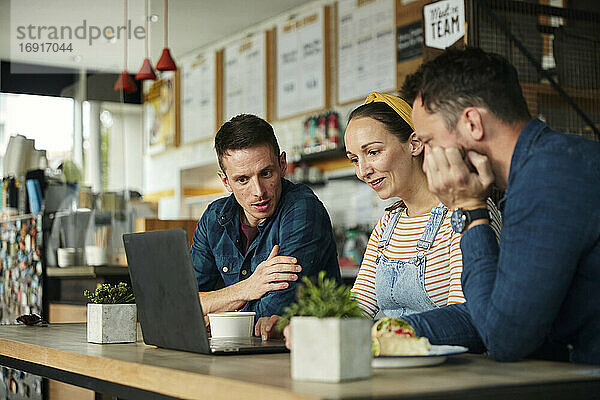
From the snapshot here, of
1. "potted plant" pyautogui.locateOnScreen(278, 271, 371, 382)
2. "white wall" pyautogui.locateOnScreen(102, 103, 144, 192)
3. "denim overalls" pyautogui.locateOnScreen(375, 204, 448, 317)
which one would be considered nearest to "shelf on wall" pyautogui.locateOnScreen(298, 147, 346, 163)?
"white wall" pyautogui.locateOnScreen(102, 103, 144, 192)

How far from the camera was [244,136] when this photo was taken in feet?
8.15

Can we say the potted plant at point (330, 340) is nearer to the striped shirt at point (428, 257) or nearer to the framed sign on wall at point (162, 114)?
the striped shirt at point (428, 257)

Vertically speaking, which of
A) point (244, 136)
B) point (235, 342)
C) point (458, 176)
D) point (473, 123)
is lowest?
point (235, 342)

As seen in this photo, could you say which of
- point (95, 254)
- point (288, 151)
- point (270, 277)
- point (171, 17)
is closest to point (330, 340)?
point (270, 277)

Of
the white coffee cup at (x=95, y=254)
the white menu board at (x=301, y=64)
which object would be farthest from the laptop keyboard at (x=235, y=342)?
the white menu board at (x=301, y=64)

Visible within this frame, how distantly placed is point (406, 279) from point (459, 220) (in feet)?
1.71

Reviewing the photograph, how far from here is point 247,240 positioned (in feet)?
8.53

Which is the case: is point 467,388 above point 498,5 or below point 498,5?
below

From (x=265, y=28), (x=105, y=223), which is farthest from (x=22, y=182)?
(x=265, y=28)

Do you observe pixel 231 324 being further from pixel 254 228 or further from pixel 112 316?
pixel 254 228

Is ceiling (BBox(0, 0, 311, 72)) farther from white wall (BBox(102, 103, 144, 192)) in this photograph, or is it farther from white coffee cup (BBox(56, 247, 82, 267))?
white coffee cup (BBox(56, 247, 82, 267))

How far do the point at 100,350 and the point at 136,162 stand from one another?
825 cm

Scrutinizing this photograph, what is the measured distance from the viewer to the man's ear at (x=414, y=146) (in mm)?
2246

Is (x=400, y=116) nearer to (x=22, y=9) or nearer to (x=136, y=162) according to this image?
(x=22, y=9)
